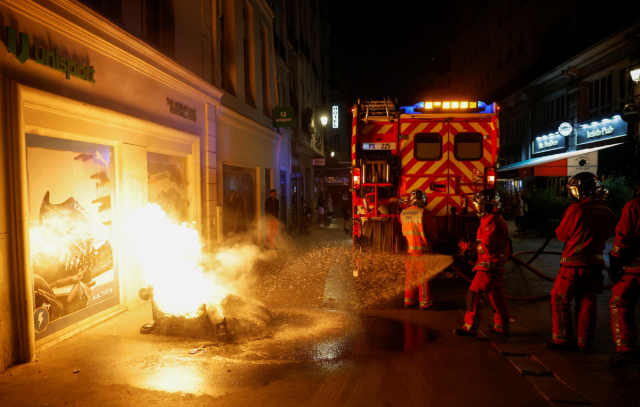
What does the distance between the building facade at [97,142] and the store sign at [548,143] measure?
1703 centimetres

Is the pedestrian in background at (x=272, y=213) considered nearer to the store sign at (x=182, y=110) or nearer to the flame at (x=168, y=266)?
the store sign at (x=182, y=110)

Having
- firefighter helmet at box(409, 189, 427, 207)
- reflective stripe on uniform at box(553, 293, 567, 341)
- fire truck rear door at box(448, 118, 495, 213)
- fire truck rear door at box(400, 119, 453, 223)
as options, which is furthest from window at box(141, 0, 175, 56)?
reflective stripe on uniform at box(553, 293, 567, 341)

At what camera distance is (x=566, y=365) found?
4324 millimetres

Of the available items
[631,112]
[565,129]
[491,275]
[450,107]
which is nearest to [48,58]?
[491,275]

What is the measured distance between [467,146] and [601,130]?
12621mm

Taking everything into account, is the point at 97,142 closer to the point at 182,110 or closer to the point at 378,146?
the point at 182,110

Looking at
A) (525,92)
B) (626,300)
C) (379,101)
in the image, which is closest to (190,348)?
(626,300)

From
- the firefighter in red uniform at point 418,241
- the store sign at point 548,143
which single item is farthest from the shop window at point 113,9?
the store sign at point 548,143

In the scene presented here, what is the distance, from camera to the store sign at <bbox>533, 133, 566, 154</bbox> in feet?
66.8

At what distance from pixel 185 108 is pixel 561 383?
7.79 m

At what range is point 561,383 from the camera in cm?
393

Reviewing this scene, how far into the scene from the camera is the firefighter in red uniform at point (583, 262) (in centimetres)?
457

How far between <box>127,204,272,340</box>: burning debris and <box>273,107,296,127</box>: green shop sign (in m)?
8.43

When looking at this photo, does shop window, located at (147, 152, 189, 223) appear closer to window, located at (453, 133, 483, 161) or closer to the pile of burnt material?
the pile of burnt material
